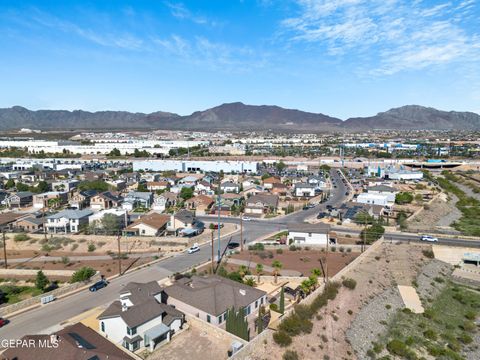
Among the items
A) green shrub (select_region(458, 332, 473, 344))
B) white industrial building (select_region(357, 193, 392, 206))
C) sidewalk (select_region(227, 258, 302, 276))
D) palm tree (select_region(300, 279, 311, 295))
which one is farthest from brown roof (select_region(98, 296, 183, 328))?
white industrial building (select_region(357, 193, 392, 206))

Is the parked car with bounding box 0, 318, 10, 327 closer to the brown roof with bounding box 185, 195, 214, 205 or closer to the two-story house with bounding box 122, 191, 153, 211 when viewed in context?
the two-story house with bounding box 122, 191, 153, 211

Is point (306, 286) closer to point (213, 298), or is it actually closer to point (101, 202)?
point (213, 298)

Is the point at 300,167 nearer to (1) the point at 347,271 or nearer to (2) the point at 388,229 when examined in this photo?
(2) the point at 388,229

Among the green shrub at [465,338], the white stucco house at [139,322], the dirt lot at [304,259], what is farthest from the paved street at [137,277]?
the green shrub at [465,338]

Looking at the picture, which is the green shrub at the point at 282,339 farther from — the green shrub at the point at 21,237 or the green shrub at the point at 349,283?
the green shrub at the point at 21,237

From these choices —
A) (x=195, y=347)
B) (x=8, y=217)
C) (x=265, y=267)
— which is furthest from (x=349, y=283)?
(x=8, y=217)

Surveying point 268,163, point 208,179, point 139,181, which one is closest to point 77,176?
point 139,181
